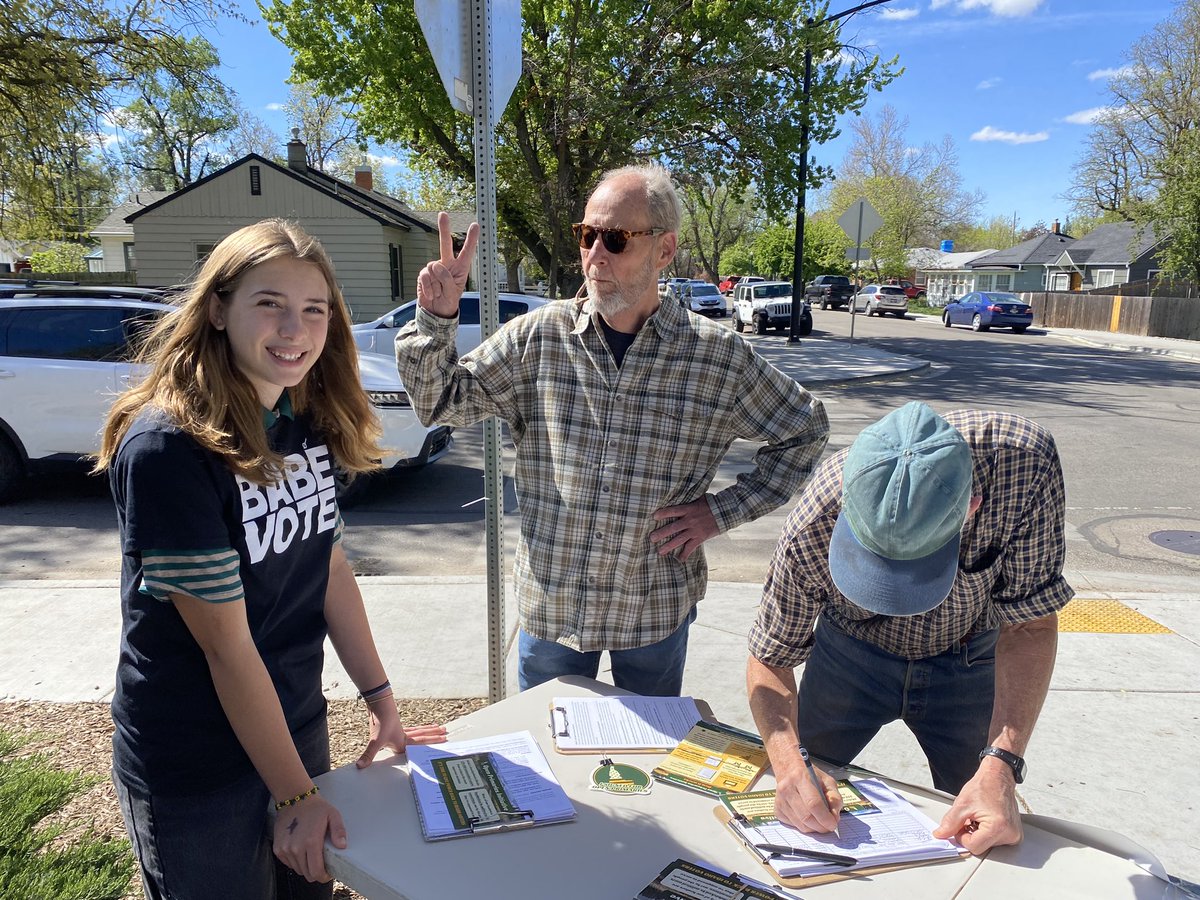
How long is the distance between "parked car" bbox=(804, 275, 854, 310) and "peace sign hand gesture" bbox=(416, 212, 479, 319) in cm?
4465

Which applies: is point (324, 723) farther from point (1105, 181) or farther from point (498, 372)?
point (1105, 181)

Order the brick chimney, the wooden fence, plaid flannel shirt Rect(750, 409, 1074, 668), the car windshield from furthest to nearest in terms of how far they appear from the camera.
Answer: the car windshield
the wooden fence
the brick chimney
plaid flannel shirt Rect(750, 409, 1074, 668)

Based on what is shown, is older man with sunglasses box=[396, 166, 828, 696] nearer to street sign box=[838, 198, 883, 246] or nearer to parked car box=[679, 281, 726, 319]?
street sign box=[838, 198, 883, 246]

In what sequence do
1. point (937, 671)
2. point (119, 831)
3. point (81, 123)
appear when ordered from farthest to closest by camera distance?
point (81, 123), point (119, 831), point (937, 671)

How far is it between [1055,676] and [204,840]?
4.05 meters

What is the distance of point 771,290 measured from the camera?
95.3ft

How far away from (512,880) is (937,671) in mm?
1369

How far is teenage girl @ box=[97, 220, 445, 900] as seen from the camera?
1493mm

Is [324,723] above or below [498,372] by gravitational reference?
below

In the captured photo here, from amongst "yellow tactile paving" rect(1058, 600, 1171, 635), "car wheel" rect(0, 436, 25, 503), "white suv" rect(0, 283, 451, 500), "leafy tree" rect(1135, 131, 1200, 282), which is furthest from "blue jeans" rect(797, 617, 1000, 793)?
"leafy tree" rect(1135, 131, 1200, 282)

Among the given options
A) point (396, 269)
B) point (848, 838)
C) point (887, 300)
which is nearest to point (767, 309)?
point (396, 269)

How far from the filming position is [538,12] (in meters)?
17.6

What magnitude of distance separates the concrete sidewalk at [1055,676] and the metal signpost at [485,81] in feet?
5.08

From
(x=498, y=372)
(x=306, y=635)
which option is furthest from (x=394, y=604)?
(x=306, y=635)
